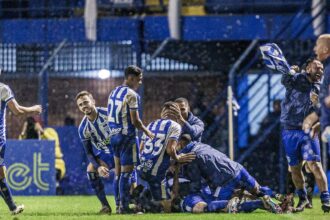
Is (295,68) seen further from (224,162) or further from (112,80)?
(112,80)

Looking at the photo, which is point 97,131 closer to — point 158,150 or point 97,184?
point 97,184

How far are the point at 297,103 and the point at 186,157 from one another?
6.21ft

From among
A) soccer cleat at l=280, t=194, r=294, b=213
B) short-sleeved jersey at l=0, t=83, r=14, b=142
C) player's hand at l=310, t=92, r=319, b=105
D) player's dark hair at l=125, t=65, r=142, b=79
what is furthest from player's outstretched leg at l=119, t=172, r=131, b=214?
player's hand at l=310, t=92, r=319, b=105

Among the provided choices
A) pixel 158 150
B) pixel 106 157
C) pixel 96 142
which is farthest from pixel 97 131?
pixel 158 150

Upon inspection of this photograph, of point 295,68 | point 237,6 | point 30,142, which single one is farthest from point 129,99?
point 237,6

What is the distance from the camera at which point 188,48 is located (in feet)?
88.5

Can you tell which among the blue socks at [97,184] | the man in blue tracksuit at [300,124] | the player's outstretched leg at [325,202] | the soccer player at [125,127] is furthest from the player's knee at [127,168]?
the player's outstretched leg at [325,202]

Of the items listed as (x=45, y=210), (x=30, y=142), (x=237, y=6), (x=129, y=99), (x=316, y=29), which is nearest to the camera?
(x=129, y=99)

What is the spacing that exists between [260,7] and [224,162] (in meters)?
13.1

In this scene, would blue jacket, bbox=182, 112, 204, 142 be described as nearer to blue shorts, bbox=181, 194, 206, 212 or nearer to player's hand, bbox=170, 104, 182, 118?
player's hand, bbox=170, 104, 182, 118

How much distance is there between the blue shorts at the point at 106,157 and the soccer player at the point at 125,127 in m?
0.78

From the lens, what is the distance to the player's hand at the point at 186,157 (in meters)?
15.3

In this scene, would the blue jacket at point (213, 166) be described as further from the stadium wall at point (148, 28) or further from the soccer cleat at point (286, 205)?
the stadium wall at point (148, 28)

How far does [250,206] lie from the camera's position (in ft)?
48.9
